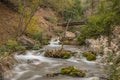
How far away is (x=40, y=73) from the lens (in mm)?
14086

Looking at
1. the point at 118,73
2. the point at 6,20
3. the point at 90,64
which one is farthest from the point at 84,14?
the point at 118,73

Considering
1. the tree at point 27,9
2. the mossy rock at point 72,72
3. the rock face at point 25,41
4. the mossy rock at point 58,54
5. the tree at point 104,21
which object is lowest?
the mossy rock at point 72,72

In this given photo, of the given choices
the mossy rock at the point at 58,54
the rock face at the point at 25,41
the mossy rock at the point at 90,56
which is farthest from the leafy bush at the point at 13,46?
the mossy rock at the point at 90,56

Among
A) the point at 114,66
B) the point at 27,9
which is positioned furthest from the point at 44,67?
the point at 27,9

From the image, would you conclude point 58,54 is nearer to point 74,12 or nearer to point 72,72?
point 72,72

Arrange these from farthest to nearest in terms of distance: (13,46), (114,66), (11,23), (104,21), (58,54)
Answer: (11,23) < (104,21) < (13,46) < (58,54) < (114,66)

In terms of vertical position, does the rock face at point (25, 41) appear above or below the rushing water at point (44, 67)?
above

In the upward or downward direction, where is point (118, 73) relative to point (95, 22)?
downward

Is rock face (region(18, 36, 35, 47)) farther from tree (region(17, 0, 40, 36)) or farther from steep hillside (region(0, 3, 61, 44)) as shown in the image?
steep hillside (region(0, 3, 61, 44))

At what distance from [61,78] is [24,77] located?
183 centimetres

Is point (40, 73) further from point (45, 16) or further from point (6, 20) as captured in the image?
point (45, 16)

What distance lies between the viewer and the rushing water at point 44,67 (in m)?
13.3

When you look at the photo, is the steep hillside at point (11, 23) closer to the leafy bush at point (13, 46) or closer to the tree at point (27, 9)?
the tree at point (27, 9)

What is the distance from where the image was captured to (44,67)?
15742 mm
